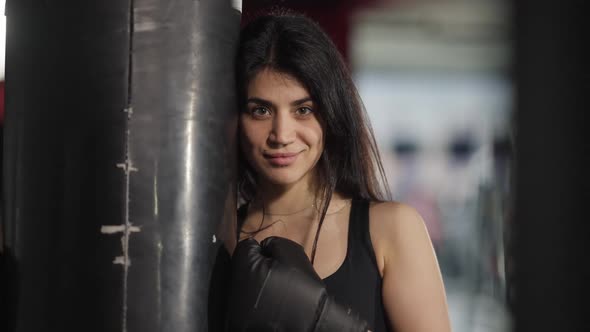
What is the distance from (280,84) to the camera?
1.14 metres

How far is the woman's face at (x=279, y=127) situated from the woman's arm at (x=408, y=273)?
0.19m

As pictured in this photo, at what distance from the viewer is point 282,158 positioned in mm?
1156

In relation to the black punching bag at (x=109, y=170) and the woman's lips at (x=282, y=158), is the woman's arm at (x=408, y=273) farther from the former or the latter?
the black punching bag at (x=109, y=170)

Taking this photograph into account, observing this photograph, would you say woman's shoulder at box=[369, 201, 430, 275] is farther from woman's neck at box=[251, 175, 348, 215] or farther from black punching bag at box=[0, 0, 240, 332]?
black punching bag at box=[0, 0, 240, 332]

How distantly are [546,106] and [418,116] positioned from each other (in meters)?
4.64

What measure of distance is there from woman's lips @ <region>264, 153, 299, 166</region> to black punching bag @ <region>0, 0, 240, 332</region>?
0.30m

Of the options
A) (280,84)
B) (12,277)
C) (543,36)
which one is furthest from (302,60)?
(543,36)

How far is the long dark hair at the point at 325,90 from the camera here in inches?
45.1

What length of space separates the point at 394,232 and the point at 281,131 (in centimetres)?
28

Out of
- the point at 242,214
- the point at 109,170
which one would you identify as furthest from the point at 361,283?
the point at 109,170

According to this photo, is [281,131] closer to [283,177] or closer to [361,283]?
[283,177]

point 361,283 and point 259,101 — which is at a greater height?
point 259,101

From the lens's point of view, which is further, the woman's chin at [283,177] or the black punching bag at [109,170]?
the woman's chin at [283,177]

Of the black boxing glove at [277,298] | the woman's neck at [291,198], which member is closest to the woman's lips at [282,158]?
the woman's neck at [291,198]
